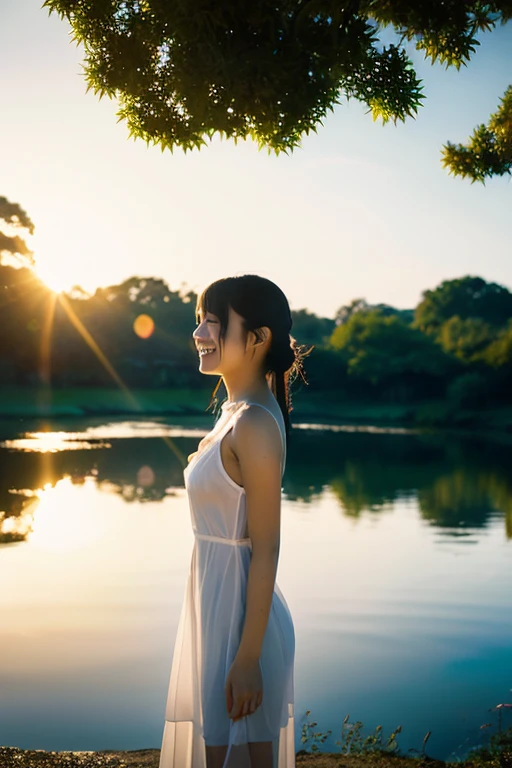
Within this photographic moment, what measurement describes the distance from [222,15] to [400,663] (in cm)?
401

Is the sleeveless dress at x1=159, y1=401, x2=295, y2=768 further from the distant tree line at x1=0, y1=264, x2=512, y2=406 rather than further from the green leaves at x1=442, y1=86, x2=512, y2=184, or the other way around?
the distant tree line at x1=0, y1=264, x2=512, y2=406

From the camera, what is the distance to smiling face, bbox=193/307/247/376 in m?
1.92

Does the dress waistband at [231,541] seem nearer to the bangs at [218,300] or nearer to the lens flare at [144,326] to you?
the bangs at [218,300]

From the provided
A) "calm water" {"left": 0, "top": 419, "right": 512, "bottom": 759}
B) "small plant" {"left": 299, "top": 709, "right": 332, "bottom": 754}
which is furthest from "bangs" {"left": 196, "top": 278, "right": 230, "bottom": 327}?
"calm water" {"left": 0, "top": 419, "right": 512, "bottom": 759}

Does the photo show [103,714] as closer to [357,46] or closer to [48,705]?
[48,705]

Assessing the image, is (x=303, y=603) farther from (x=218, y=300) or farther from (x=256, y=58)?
(x=218, y=300)

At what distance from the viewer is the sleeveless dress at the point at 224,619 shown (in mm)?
1855

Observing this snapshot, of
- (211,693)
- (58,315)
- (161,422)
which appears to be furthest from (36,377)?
(211,693)

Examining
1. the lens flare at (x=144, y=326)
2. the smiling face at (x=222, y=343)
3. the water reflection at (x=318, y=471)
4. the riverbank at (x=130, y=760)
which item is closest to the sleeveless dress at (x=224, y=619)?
the smiling face at (x=222, y=343)

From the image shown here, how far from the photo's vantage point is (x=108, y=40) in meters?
3.90

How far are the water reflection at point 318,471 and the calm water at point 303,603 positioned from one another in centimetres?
9

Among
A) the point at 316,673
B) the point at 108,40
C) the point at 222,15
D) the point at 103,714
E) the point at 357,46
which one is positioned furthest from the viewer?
the point at 316,673

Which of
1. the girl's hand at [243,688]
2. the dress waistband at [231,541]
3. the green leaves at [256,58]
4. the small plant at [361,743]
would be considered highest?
A: the green leaves at [256,58]

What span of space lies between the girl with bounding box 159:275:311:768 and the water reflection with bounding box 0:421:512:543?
7415 mm
